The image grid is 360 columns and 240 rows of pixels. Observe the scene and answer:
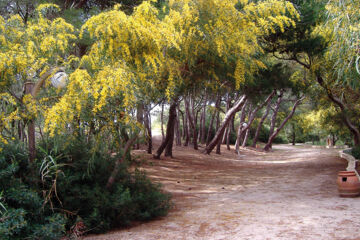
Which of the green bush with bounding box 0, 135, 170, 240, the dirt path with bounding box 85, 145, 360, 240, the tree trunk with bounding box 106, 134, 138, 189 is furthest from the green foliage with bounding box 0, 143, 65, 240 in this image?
the tree trunk with bounding box 106, 134, 138, 189

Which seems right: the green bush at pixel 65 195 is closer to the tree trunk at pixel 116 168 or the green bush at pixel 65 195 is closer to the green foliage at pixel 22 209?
the green foliage at pixel 22 209

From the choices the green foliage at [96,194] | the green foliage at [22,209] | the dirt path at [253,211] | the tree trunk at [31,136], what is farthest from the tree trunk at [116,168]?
the tree trunk at [31,136]

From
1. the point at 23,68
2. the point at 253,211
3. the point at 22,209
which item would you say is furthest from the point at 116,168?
the point at 253,211

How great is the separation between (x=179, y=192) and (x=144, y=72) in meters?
4.52

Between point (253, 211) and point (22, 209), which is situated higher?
point (22, 209)

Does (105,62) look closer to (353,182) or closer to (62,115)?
(62,115)

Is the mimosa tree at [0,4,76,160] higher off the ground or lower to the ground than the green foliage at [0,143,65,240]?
higher

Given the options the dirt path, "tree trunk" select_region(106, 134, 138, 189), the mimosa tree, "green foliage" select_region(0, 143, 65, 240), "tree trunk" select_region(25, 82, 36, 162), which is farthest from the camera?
"tree trunk" select_region(106, 134, 138, 189)

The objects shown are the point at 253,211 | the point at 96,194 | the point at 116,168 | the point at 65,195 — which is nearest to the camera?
the point at 65,195

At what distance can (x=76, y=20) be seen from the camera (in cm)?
824

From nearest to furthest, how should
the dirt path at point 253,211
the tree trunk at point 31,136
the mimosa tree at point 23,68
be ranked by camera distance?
the mimosa tree at point 23,68, the dirt path at point 253,211, the tree trunk at point 31,136

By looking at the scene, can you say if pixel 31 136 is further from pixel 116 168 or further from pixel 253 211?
pixel 253 211

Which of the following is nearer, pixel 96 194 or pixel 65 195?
pixel 65 195

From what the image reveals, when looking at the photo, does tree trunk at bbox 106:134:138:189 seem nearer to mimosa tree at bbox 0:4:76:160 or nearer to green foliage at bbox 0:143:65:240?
green foliage at bbox 0:143:65:240
